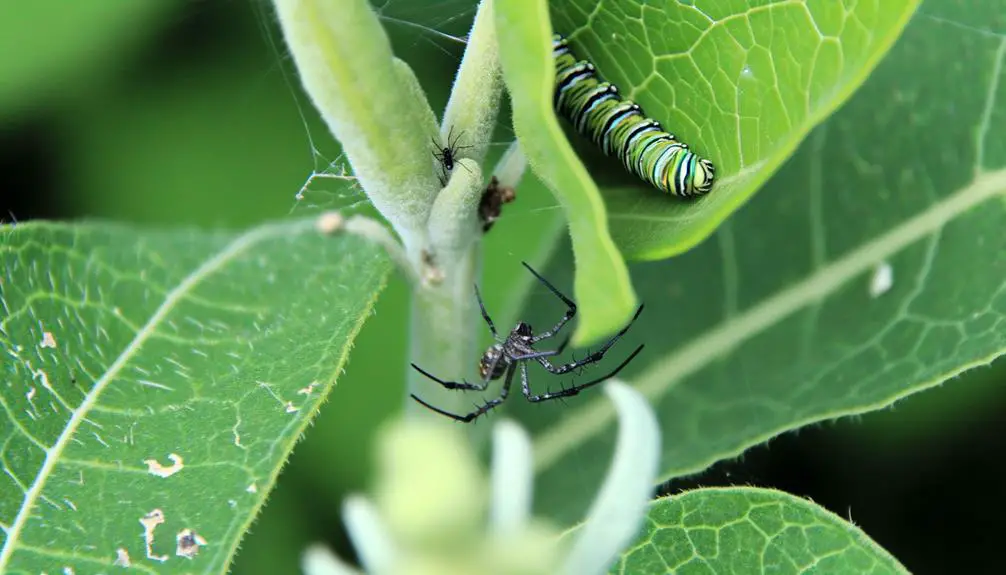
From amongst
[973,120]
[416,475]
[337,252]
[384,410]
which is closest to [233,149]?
[384,410]

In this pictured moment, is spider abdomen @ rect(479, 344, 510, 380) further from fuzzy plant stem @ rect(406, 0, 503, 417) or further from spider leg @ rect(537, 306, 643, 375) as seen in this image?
fuzzy plant stem @ rect(406, 0, 503, 417)

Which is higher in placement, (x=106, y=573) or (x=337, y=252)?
(x=337, y=252)

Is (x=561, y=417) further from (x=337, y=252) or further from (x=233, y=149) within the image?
(x=233, y=149)

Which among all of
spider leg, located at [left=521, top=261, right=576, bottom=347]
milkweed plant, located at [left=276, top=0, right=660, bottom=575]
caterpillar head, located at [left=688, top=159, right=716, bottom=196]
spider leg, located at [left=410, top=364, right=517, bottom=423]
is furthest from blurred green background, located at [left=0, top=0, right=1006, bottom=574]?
caterpillar head, located at [left=688, top=159, right=716, bottom=196]

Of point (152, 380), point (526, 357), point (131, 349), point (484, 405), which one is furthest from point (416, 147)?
point (526, 357)

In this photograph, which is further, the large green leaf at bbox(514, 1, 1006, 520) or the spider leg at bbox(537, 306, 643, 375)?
the spider leg at bbox(537, 306, 643, 375)

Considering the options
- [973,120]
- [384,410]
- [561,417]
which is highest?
[973,120]

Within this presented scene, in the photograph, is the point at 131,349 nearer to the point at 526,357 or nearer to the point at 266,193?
the point at 526,357
